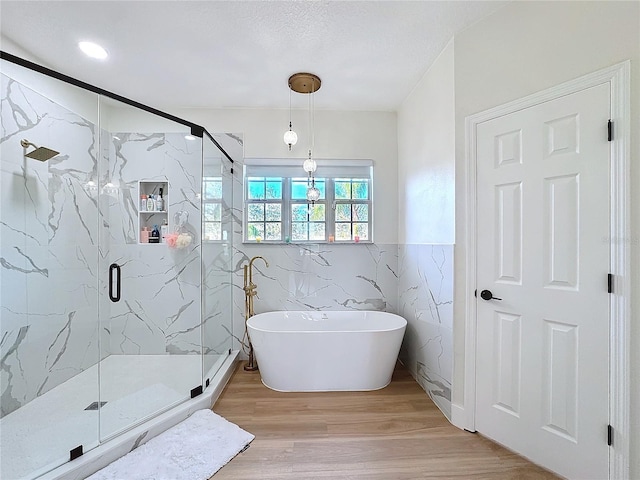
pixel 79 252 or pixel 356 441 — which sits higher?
pixel 79 252

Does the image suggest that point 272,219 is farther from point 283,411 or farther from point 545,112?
point 545,112

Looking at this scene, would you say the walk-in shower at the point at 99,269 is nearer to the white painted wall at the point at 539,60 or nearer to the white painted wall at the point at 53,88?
the white painted wall at the point at 53,88

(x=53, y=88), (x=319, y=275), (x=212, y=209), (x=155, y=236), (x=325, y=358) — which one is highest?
(x=53, y=88)

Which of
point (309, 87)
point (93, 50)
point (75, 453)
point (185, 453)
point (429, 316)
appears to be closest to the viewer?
point (75, 453)

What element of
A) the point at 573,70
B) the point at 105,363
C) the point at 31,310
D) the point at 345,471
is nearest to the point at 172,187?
the point at 31,310

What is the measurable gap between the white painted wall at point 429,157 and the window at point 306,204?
0.45 meters

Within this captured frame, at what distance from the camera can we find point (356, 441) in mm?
1778

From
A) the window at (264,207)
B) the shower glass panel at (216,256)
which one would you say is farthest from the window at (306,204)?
the shower glass panel at (216,256)

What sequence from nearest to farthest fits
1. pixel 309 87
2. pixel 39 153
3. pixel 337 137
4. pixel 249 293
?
pixel 39 153, pixel 309 87, pixel 249 293, pixel 337 137

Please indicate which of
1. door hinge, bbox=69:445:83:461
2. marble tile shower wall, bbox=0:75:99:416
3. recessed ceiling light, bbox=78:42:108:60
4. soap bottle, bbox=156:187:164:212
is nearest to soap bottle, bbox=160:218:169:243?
soap bottle, bbox=156:187:164:212

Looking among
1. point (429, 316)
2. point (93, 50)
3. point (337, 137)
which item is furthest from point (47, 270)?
point (429, 316)

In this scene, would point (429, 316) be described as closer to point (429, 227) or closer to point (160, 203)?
point (429, 227)

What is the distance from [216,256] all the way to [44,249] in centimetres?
120

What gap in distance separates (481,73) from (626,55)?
2.22ft
